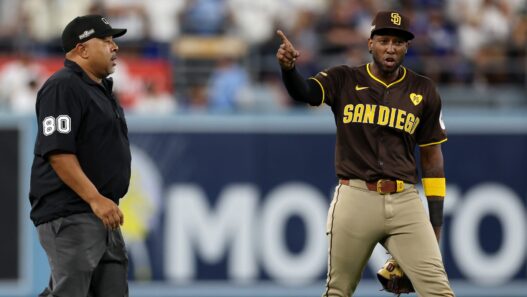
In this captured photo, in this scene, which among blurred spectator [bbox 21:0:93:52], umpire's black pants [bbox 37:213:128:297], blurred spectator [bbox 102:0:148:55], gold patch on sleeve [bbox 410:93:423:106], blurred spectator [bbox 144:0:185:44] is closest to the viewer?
umpire's black pants [bbox 37:213:128:297]

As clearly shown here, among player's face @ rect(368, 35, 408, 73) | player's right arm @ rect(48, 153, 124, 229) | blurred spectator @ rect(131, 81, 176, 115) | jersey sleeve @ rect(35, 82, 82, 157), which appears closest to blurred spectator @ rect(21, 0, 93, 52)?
blurred spectator @ rect(131, 81, 176, 115)

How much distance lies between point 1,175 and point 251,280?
2.66 m

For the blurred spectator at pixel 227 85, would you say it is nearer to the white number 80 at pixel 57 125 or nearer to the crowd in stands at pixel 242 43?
the crowd in stands at pixel 242 43

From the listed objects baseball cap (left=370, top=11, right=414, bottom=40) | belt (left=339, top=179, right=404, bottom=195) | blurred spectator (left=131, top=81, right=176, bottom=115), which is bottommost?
belt (left=339, top=179, right=404, bottom=195)

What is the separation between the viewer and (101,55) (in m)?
6.44

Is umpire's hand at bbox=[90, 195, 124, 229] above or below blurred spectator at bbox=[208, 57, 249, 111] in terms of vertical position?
below

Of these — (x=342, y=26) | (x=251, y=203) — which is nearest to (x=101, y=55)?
(x=251, y=203)

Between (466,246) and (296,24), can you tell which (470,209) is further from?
(296,24)

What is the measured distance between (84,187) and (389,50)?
6.71ft

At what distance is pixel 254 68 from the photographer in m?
13.6

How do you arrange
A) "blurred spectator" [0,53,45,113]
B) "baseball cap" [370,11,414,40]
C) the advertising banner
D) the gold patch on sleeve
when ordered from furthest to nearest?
"blurred spectator" [0,53,45,113]
the advertising banner
the gold patch on sleeve
"baseball cap" [370,11,414,40]

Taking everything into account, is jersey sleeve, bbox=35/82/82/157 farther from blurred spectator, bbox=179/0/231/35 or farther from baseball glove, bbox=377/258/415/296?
blurred spectator, bbox=179/0/231/35

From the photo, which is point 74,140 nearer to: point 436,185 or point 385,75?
point 385,75

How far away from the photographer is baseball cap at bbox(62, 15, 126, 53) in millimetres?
6387
